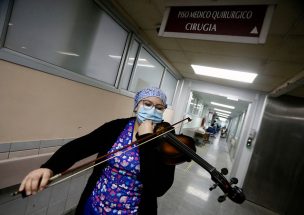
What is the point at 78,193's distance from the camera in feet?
8.13

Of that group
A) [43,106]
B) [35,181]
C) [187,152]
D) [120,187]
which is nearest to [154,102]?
[187,152]

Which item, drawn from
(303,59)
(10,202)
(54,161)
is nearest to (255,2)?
(303,59)

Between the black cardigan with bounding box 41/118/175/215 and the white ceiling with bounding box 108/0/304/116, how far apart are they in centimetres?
154

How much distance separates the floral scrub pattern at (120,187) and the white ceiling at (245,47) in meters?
1.65

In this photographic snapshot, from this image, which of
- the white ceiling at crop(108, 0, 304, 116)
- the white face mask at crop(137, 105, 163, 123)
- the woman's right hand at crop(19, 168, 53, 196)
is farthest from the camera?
the white ceiling at crop(108, 0, 304, 116)

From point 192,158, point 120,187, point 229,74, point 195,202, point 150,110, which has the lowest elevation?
point 195,202

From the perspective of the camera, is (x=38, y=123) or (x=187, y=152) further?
(x=38, y=123)

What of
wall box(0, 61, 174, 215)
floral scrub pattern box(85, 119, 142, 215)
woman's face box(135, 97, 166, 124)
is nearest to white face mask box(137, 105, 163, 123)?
woman's face box(135, 97, 166, 124)

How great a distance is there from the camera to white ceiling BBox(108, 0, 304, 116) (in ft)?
6.24

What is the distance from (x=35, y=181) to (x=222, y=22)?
1.85 m

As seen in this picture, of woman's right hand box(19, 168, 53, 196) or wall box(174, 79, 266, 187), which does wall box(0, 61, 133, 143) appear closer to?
woman's right hand box(19, 168, 53, 196)

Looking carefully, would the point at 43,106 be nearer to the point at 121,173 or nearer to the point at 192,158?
the point at 121,173

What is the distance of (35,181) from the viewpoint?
0.75m

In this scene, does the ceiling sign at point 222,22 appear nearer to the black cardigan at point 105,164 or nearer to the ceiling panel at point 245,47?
the ceiling panel at point 245,47
